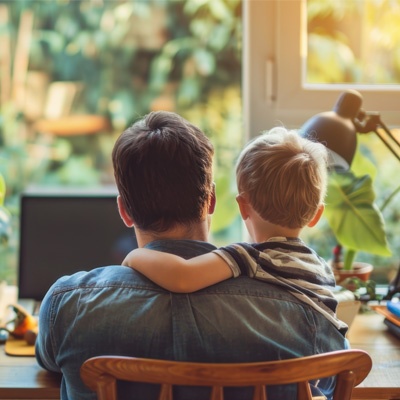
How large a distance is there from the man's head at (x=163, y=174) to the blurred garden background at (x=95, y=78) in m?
1.47

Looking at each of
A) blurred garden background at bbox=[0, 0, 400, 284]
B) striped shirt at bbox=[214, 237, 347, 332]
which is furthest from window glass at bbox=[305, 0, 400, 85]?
striped shirt at bbox=[214, 237, 347, 332]

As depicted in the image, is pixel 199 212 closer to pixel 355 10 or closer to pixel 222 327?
pixel 222 327

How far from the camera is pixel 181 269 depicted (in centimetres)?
122

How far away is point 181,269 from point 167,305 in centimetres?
6

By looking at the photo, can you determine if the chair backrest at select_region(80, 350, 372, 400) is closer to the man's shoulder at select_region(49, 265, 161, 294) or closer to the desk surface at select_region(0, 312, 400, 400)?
the man's shoulder at select_region(49, 265, 161, 294)

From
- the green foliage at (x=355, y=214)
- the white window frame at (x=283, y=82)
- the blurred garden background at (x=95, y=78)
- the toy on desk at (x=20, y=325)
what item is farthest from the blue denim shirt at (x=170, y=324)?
the blurred garden background at (x=95, y=78)

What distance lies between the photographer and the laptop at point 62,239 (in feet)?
6.30

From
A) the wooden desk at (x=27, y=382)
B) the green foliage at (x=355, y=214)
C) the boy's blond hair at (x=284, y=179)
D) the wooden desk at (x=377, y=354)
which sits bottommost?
the wooden desk at (x=377, y=354)

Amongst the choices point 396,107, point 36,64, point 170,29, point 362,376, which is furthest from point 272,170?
point 36,64

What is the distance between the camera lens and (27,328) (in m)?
1.65

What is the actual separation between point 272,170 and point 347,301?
449 mm

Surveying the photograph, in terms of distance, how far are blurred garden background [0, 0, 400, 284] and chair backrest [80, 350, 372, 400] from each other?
1698 millimetres

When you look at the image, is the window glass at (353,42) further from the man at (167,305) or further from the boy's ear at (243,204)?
the man at (167,305)

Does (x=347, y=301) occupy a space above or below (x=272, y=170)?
below
